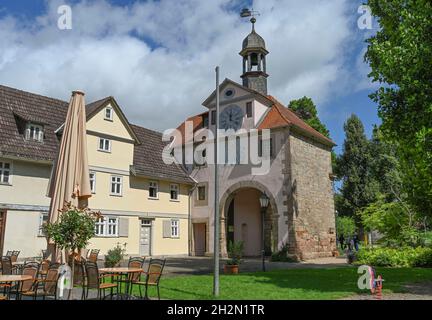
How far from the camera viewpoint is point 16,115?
2198 centimetres

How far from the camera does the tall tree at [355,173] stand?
4131 centimetres

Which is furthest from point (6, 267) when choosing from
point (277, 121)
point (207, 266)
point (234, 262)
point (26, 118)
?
point (277, 121)

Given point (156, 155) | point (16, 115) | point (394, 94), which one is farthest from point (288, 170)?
point (16, 115)

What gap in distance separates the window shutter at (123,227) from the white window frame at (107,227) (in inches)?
7.6

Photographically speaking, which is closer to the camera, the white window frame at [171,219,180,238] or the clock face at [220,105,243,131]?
the clock face at [220,105,243,131]

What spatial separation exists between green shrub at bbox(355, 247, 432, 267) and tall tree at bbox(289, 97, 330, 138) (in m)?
18.2

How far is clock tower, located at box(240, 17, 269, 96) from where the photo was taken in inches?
1225

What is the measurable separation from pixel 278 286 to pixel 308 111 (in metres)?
29.4

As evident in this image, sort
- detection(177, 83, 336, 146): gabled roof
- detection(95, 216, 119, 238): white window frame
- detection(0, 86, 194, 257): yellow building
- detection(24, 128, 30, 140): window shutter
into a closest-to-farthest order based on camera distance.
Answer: detection(0, 86, 194, 257): yellow building
detection(24, 128, 30, 140): window shutter
detection(95, 216, 119, 238): white window frame
detection(177, 83, 336, 146): gabled roof

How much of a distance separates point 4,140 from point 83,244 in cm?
1243

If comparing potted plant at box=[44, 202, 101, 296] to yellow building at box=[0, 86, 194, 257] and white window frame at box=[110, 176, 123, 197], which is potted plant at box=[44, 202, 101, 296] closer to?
yellow building at box=[0, 86, 194, 257]

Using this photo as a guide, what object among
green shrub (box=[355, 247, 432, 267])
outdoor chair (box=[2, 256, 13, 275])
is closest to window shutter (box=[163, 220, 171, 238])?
green shrub (box=[355, 247, 432, 267])

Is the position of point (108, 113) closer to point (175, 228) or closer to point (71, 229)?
point (175, 228)

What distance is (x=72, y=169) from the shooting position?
469 inches
